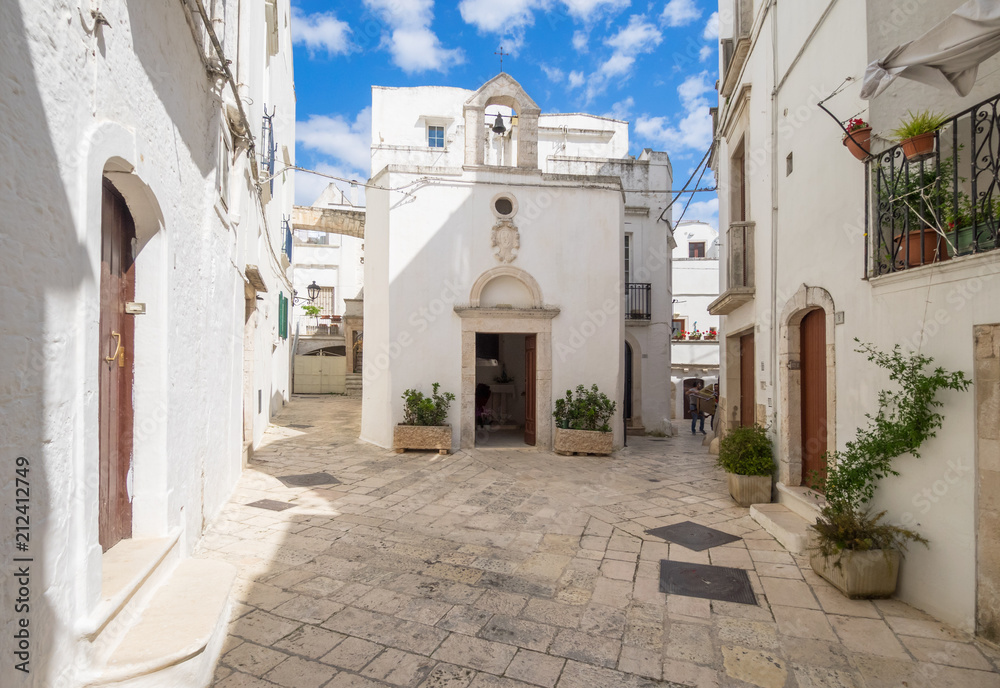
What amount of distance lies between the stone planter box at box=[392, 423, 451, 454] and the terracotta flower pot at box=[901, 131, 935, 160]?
25.1 ft

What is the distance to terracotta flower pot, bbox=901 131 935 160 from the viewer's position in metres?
4.16

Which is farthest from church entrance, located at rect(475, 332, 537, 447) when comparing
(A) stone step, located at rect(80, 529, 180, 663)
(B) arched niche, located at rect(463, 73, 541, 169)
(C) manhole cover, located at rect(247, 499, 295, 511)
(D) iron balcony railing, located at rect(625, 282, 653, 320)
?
(A) stone step, located at rect(80, 529, 180, 663)

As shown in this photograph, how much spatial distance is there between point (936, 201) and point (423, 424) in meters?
7.89

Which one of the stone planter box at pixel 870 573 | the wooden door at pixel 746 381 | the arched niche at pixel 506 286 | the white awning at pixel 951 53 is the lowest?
the stone planter box at pixel 870 573

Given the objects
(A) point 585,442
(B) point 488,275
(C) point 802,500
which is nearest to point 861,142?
(C) point 802,500

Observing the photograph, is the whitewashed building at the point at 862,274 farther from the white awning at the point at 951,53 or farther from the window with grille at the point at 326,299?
the window with grille at the point at 326,299

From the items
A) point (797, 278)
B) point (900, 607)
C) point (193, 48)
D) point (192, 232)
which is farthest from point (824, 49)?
point (192, 232)

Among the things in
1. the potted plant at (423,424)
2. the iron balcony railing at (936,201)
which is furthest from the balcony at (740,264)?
the potted plant at (423,424)

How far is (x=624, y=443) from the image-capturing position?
39.3ft

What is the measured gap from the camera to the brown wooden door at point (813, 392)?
6.24 meters

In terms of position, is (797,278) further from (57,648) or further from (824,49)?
(57,648)

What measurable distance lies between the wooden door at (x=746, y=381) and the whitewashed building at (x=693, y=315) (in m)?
7.29

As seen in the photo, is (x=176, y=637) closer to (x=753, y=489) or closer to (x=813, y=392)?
(x=753, y=489)

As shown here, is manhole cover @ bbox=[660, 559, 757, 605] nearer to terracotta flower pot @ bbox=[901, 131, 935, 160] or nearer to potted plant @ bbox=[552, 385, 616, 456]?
terracotta flower pot @ bbox=[901, 131, 935, 160]
